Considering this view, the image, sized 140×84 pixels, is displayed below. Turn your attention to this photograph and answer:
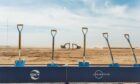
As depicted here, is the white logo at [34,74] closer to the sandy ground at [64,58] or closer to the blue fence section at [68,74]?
the blue fence section at [68,74]

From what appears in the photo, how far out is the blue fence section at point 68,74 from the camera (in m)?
19.2

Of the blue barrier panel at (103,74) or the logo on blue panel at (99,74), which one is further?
the logo on blue panel at (99,74)

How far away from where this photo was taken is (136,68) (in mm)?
20047

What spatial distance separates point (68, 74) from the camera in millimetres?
19516

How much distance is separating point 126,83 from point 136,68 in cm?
85

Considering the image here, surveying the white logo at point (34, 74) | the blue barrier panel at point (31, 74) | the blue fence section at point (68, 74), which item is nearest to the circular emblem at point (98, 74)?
the blue fence section at point (68, 74)

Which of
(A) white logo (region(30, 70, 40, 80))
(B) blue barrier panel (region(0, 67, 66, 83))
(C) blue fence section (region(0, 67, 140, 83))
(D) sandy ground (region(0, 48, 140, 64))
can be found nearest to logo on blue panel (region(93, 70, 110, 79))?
(C) blue fence section (region(0, 67, 140, 83))

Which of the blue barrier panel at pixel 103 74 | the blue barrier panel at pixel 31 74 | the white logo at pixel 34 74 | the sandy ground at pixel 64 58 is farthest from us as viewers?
the sandy ground at pixel 64 58

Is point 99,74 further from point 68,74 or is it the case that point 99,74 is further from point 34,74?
point 34,74

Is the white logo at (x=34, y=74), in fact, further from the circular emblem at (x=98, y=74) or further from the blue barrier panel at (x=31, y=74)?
the circular emblem at (x=98, y=74)

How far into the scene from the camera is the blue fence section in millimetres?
19203

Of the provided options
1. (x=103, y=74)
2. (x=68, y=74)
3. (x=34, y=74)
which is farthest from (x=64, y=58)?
(x=34, y=74)

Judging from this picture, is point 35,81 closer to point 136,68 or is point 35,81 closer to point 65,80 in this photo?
point 65,80

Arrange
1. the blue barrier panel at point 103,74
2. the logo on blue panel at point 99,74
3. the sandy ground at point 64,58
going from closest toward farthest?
1. the blue barrier panel at point 103,74
2. the logo on blue panel at point 99,74
3. the sandy ground at point 64,58
